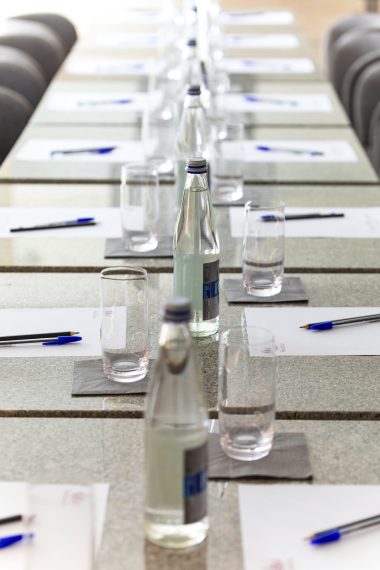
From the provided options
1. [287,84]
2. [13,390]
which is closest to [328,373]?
[13,390]

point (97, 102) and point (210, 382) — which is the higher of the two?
point (210, 382)

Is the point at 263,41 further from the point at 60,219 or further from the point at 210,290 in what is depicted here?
the point at 210,290

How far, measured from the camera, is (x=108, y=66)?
4.64 m

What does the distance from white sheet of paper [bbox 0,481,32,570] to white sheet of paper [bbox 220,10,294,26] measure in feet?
15.6

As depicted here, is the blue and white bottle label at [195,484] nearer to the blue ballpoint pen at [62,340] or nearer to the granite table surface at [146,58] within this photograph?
the blue ballpoint pen at [62,340]

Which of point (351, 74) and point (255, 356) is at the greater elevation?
point (255, 356)

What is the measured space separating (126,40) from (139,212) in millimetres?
3144

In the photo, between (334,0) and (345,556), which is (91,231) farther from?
(334,0)

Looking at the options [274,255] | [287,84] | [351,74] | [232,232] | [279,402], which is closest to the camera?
[279,402]

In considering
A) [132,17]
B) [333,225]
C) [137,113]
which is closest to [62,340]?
[333,225]

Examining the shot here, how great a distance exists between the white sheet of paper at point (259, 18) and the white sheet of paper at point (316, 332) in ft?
13.4

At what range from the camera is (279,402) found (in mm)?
1575

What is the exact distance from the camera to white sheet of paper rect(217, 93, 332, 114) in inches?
153

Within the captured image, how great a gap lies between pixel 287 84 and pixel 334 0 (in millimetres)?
7550
